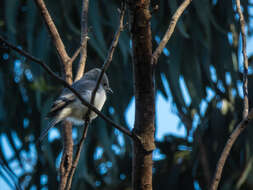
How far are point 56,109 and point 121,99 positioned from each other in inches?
→ 54.1

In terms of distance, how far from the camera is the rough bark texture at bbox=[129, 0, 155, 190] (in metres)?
1.03

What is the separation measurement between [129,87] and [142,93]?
2.38 meters

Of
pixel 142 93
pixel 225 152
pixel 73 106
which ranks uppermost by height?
pixel 73 106

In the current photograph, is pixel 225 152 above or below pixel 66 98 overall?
below

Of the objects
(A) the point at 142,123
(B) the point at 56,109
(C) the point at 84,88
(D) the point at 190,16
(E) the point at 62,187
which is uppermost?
(D) the point at 190,16

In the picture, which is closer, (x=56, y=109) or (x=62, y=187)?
(x=62, y=187)

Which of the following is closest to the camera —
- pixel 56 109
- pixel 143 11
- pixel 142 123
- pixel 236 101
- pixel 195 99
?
pixel 143 11

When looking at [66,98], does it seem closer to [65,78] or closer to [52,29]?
[65,78]

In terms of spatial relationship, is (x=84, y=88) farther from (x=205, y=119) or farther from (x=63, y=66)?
(x=205, y=119)

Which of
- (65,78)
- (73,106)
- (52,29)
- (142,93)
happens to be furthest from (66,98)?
(142,93)

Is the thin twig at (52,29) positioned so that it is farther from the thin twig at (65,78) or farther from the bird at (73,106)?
the bird at (73,106)

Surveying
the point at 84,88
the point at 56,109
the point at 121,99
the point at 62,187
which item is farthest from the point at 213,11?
the point at 62,187

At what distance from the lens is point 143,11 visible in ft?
3.38

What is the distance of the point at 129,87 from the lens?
137 inches
